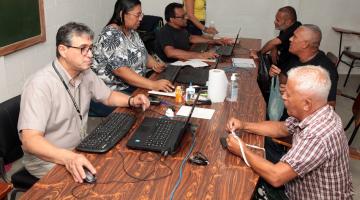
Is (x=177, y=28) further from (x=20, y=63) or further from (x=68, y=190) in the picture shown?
(x=68, y=190)

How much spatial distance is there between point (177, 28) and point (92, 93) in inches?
66.8

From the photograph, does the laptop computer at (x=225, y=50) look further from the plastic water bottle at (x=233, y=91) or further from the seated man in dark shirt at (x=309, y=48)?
the plastic water bottle at (x=233, y=91)

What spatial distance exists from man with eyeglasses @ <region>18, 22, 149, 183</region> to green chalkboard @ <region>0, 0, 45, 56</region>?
1211mm

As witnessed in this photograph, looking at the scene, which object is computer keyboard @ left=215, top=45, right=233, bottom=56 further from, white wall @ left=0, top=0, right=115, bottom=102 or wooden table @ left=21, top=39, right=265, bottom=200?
wooden table @ left=21, top=39, right=265, bottom=200

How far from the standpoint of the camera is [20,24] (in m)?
3.07

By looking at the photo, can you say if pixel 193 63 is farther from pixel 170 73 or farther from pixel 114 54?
pixel 114 54

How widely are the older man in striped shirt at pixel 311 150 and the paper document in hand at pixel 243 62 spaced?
58.4 inches

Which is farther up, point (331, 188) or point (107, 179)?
point (107, 179)

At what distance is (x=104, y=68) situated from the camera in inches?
104

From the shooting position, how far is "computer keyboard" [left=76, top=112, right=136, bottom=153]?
1584 millimetres

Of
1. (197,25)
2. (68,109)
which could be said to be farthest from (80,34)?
(197,25)

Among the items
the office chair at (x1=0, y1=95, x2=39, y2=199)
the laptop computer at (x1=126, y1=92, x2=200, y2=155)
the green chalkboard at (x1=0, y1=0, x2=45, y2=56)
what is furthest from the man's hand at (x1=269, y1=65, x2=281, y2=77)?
the green chalkboard at (x1=0, y1=0, x2=45, y2=56)

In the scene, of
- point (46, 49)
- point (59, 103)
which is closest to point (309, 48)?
point (59, 103)

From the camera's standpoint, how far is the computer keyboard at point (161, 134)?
1.62 metres
